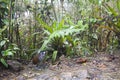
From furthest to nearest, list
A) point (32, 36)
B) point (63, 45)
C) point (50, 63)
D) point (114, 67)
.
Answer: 1. point (32, 36)
2. point (63, 45)
3. point (50, 63)
4. point (114, 67)

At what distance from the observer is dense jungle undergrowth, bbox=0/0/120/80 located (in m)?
3.56

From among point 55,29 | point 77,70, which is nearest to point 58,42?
point 55,29

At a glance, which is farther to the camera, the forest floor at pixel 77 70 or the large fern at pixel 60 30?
the large fern at pixel 60 30

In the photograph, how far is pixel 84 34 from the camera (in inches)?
193

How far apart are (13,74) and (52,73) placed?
2.01 feet

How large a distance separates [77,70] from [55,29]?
951 millimetres

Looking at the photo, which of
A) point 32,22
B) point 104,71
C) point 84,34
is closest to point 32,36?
point 32,22

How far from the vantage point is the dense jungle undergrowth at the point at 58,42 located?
3562 millimetres

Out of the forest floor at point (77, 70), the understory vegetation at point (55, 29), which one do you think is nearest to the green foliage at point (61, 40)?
the understory vegetation at point (55, 29)

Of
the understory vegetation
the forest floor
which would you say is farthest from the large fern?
the forest floor

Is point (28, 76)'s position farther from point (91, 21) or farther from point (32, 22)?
point (91, 21)

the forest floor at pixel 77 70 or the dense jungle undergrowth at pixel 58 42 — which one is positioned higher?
the dense jungle undergrowth at pixel 58 42

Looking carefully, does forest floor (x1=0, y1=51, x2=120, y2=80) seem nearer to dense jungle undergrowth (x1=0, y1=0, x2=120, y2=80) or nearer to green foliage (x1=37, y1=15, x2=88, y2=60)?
dense jungle undergrowth (x1=0, y1=0, x2=120, y2=80)

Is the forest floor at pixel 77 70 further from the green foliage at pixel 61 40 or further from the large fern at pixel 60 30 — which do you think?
the large fern at pixel 60 30
